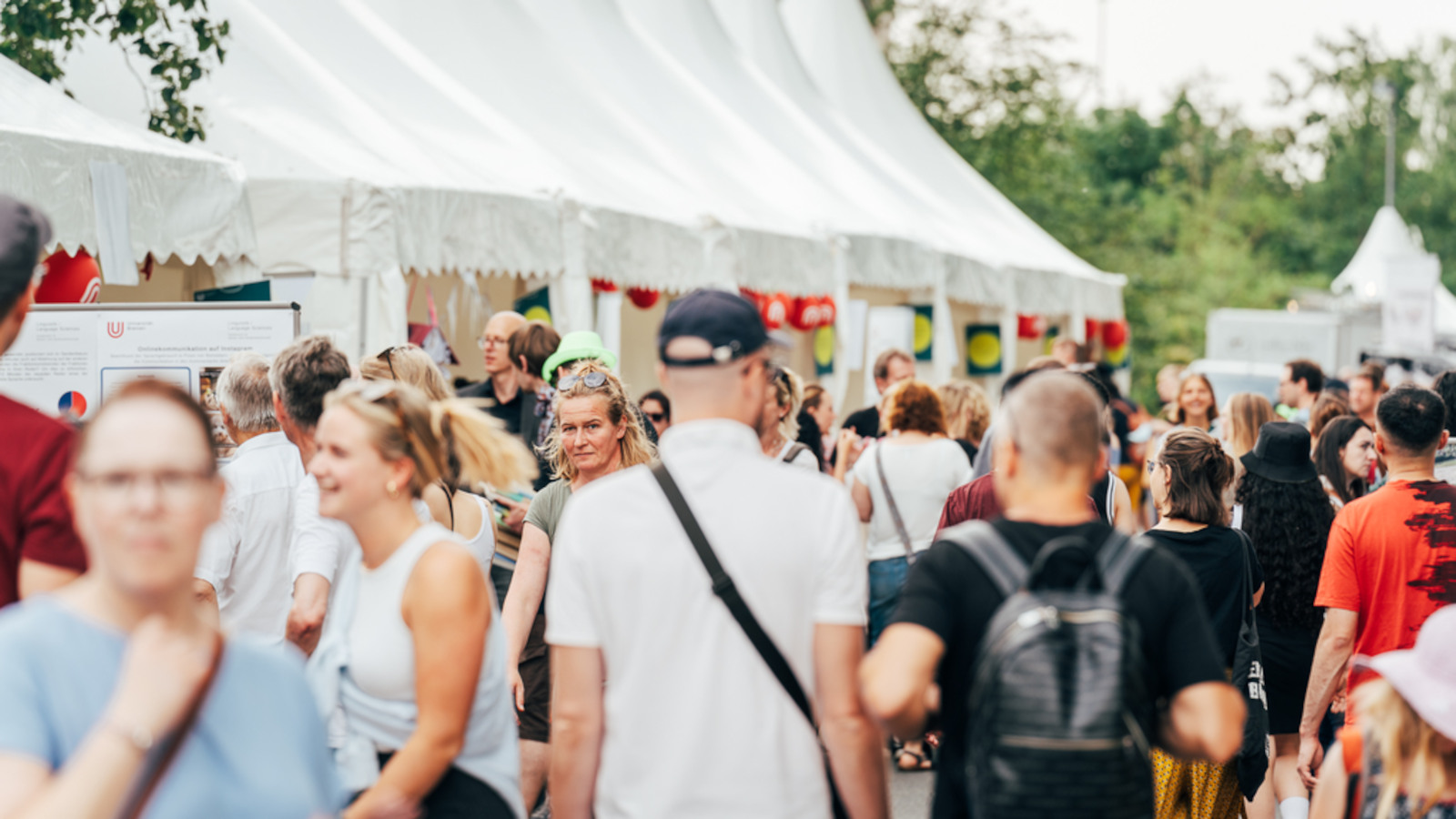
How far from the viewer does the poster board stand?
18.4 feet

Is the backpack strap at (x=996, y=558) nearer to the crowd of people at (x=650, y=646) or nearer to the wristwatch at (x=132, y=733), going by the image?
the crowd of people at (x=650, y=646)

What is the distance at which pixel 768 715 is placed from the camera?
2602mm

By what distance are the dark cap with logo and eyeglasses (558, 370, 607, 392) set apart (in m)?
2.26

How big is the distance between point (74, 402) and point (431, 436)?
11.0 feet

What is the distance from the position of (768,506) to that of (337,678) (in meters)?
0.87

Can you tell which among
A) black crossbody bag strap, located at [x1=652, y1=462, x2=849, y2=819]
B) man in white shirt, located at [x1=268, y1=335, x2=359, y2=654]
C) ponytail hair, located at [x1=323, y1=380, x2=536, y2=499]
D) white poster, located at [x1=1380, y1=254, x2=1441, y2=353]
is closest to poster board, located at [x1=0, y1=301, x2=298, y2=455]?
man in white shirt, located at [x1=268, y1=335, x2=359, y2=654]

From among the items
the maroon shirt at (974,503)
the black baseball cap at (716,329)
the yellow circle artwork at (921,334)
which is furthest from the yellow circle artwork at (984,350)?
the black baseball cap at (716,329)

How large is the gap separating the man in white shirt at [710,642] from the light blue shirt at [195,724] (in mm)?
715

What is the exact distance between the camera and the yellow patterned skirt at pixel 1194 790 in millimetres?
4344

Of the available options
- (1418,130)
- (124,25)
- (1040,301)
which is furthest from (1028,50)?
(1418,130)

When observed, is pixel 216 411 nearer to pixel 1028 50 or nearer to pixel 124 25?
pixel 124 25

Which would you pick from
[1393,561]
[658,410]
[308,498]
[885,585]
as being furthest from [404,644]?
[658,410]

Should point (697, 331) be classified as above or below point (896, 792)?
above

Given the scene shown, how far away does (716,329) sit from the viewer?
274cm
